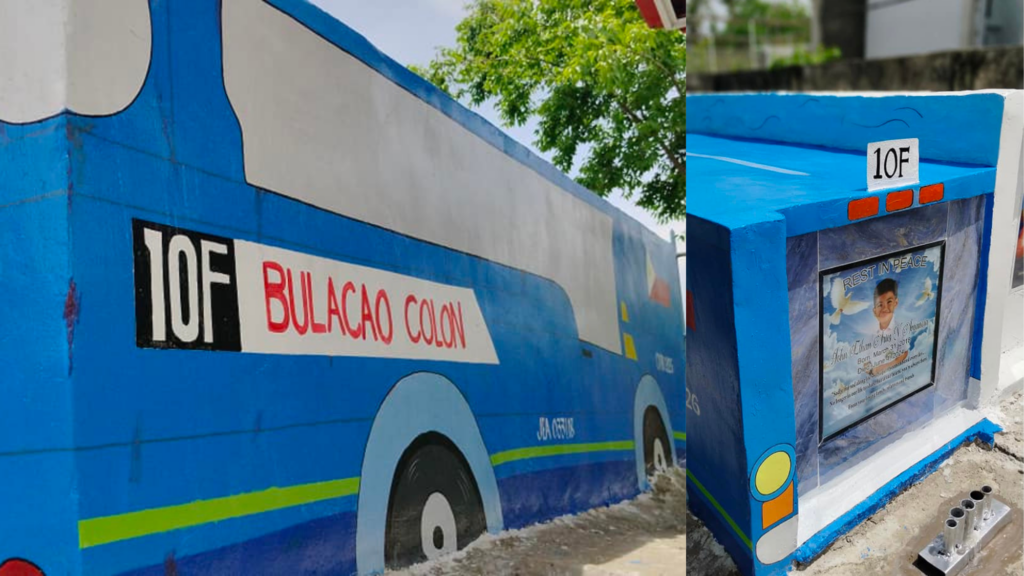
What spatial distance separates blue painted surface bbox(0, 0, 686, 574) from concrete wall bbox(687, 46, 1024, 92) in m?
0.96

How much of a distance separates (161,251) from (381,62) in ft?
2.22

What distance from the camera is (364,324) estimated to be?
60.4 inches

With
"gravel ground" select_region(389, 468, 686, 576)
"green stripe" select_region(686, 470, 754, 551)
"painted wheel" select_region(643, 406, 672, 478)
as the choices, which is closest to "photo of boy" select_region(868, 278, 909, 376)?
"green stripe" select_region(686, 470, 754, 551)

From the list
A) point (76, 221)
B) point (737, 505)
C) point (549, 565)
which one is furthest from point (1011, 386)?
point (76, 221)

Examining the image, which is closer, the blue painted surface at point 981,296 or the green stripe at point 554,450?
the blue painted surface at point 981,296

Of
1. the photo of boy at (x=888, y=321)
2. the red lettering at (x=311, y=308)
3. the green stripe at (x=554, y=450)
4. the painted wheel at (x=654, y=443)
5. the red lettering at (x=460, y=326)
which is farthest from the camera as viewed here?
the painted wheel at (x=654, y=443)

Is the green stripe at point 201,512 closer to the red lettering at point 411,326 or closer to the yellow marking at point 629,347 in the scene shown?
the red lettering at point 411,326

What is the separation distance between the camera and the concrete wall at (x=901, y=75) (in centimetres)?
271

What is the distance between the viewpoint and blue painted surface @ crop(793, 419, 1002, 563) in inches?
51.1

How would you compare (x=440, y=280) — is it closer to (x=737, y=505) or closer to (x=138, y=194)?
(x=138, y=194)

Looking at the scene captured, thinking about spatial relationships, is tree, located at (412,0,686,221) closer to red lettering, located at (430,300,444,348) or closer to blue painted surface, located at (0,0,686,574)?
blue painted surface, located at (0,0,686,574)

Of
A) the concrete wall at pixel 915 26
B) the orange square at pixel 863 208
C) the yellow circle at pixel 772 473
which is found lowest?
the yellow circle at pixel 772 473

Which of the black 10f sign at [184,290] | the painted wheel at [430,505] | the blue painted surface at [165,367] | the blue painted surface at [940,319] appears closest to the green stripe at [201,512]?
the blue painted surface at [165,367]

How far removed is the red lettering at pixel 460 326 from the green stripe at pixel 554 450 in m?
0.35
